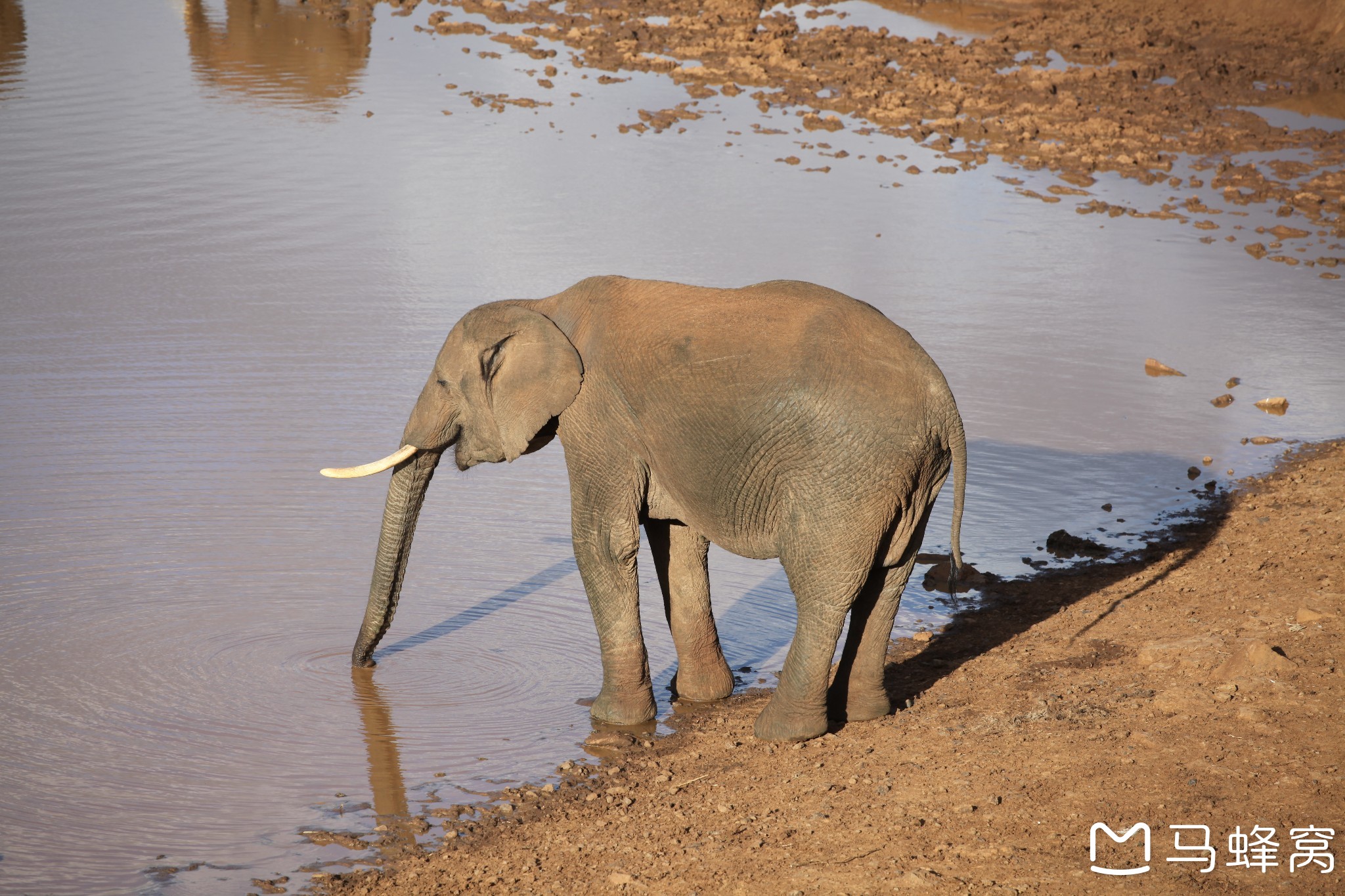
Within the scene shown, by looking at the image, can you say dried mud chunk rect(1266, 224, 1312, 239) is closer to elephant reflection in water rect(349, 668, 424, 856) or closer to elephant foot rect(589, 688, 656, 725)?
elephant foot rect(589, 688, 656, 725)

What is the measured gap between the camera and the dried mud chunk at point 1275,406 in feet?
42.9

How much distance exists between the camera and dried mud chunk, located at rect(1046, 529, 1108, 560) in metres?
10.1

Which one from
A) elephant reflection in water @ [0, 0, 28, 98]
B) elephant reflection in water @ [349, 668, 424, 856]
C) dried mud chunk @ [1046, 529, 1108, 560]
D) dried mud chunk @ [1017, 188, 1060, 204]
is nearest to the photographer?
elephant reflection in water @ [349, 668, 424, 856]

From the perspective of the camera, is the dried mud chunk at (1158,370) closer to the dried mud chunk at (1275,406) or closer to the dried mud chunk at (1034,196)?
the dried mud chunk at (1275,406)

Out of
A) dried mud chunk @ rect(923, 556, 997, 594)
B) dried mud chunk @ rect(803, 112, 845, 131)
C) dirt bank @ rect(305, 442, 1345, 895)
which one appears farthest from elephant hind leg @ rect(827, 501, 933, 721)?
dried mud chunk @ rect(803, 112, 845, 131)

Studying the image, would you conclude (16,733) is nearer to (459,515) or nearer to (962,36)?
(459,515)

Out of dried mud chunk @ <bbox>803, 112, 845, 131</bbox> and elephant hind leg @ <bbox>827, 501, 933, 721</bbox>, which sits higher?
elephant hind leg @ <bbox>827, 501, 933, 721</bbox>

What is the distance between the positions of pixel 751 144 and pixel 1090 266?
301 inches

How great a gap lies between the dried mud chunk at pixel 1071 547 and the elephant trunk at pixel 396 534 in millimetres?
4612

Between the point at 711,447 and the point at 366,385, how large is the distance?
6.60 metres

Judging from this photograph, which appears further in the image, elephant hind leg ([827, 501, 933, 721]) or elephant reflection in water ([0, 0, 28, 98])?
elephant reflection in water ([0, 0, 28, 98])

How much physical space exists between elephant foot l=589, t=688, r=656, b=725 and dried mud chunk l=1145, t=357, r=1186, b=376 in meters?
8.68

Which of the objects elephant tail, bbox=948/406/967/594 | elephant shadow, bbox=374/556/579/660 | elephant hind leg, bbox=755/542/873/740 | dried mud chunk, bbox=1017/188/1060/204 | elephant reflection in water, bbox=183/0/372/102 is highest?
elephant tail, bbox=948/406/967/594

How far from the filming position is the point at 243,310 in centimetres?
1477
